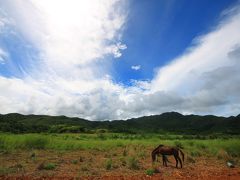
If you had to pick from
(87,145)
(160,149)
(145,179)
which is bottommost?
(145,179)

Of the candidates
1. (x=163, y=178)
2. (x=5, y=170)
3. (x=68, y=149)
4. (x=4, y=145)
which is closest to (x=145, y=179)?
(x=163, y=178)

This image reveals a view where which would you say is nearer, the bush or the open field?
the open field

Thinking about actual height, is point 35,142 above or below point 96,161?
above

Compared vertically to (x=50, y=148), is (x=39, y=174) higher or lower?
lower

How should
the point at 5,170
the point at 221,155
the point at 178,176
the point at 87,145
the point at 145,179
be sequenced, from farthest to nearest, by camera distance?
the point at 87,145 → the point at 221,155 → the point at 5,170 → the point at 178,176 → the point at 145,179

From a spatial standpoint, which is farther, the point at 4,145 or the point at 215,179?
the point at 4,145

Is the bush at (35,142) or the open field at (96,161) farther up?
the bush at (35,142)

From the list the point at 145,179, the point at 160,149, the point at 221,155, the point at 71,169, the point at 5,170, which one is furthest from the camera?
the point at 221,155

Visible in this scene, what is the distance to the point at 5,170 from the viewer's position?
45.6ft

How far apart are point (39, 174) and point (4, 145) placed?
15396 millimetres

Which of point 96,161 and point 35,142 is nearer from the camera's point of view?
point 96,161

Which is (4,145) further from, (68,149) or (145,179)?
(145,179)

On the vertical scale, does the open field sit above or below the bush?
below

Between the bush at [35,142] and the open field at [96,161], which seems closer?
the open field at [96,161]
